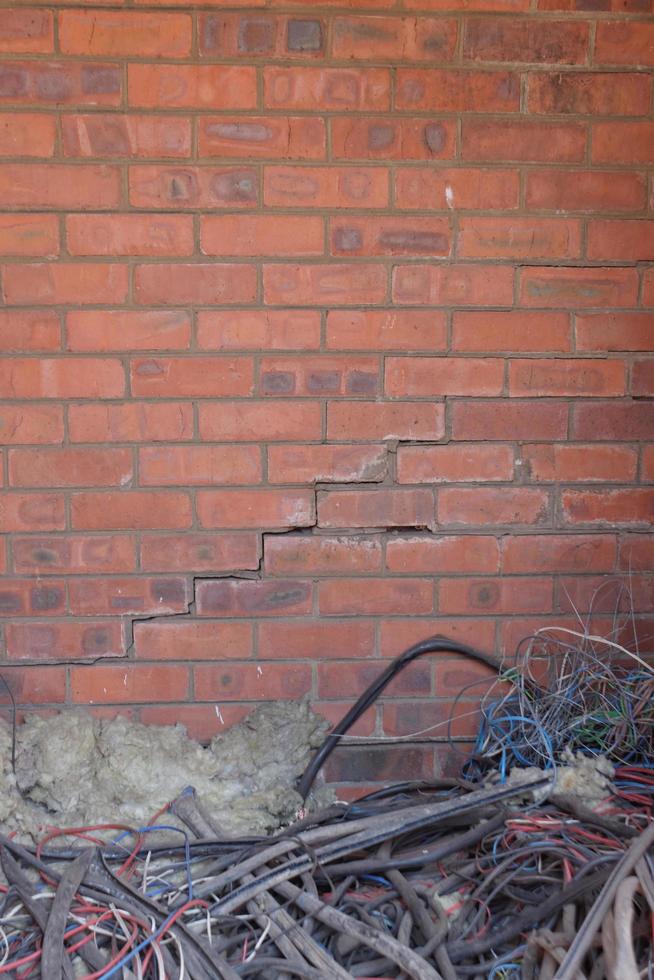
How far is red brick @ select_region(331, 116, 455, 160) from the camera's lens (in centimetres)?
207

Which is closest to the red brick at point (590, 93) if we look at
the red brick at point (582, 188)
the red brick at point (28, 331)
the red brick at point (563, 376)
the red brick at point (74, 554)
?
Result: the red brick at point (582, 188)

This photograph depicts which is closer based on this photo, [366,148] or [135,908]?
[135,908]

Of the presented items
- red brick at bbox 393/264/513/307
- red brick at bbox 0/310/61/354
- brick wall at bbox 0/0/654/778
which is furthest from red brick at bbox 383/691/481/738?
red brick at bbox 0/310/61/354

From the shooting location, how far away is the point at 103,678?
217 cm

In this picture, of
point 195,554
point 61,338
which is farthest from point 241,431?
point 61,338

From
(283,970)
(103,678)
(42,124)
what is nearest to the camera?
(283,970)

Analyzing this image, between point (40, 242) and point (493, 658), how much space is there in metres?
1.68

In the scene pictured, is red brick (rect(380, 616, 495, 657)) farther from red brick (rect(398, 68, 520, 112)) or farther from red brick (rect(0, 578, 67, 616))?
red brick (rect(398, 68, 520, 112))

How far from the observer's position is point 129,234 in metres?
2.07

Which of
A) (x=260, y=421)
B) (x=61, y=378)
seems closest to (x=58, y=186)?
(x=61, y=378)

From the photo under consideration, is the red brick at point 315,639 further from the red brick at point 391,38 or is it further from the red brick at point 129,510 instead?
the red brick at point 391,38

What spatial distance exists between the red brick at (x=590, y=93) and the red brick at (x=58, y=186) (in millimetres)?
1156

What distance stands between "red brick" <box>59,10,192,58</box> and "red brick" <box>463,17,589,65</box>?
2.48 feet

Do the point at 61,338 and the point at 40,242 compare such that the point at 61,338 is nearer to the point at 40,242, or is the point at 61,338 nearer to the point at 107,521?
the point at 40,242
